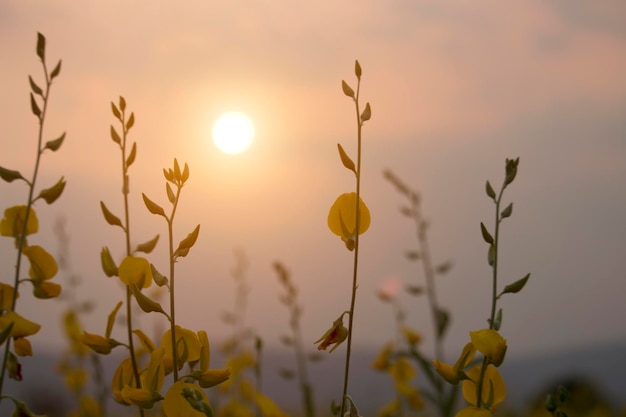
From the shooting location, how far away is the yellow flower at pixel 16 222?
2047 mm

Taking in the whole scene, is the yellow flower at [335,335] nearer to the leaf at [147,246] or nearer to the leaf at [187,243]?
the leaf at [187,243]

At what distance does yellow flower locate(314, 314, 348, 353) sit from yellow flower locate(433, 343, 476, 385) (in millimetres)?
228

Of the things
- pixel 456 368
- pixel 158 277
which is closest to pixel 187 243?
pixel 158 277

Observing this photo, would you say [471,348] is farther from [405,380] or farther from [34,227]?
[405,380]

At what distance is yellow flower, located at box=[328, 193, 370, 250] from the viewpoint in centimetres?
181

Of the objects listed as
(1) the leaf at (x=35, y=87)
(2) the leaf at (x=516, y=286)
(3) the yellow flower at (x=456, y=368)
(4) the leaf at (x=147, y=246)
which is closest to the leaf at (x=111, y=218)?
(4) the leaf at (x=147, y=246)

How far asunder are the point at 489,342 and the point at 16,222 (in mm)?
1180

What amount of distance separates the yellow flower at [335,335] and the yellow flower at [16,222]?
83cm

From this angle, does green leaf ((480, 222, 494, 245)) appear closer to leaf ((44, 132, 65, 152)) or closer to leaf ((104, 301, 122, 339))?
leaf ((104, 301, 122, 339))

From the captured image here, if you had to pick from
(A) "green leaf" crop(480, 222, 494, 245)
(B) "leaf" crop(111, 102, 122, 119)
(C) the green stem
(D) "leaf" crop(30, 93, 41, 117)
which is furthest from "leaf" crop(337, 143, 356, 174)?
(D) "leaf" crop(30, 93, 41, 117)

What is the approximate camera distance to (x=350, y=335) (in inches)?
62.0

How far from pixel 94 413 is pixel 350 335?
4307mm

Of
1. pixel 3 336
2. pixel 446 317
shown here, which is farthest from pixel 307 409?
pixel 3 336

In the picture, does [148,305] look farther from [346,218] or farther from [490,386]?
[490,386]
